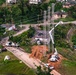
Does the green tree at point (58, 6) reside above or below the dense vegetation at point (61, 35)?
above

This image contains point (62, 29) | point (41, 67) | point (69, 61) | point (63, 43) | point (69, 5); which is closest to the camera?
point (41, 67)

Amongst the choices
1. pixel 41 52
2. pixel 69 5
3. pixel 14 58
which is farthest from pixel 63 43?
pixel 69 5

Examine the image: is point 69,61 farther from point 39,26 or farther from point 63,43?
point 39,26

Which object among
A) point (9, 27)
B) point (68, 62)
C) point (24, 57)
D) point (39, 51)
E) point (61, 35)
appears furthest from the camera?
point (9, 27)

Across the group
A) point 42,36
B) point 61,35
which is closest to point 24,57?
point 42,36

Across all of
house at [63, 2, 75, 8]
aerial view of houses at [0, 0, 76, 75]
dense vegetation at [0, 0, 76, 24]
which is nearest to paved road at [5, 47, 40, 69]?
aerial view of houses at [0, 0, 76, 75]

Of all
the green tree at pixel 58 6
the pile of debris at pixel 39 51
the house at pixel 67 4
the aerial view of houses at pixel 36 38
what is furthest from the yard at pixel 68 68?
the house at pixel 67 4

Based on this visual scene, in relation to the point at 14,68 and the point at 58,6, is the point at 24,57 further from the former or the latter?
the point at 58,6

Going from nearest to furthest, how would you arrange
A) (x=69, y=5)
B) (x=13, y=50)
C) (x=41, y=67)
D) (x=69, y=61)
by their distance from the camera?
(x=41, y=67), (x=69, y=61), (x=13, y=50), (x=69, y=5)

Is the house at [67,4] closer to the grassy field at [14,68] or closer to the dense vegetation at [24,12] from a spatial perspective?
the dense vegetation at [24,12]
